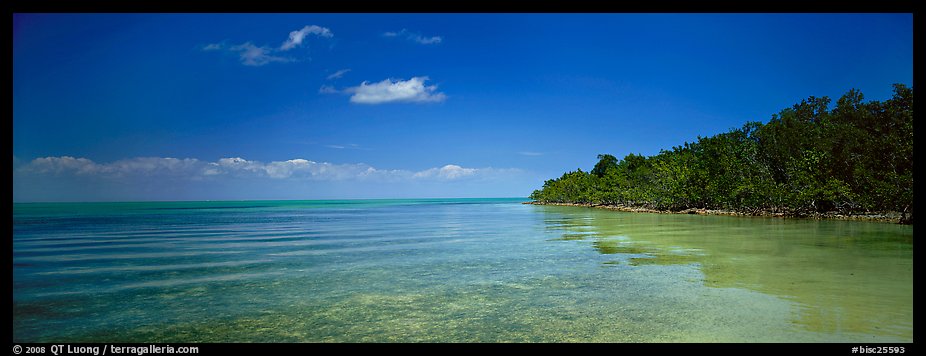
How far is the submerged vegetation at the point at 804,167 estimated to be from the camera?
29.8 meters

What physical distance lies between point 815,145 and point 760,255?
102ft

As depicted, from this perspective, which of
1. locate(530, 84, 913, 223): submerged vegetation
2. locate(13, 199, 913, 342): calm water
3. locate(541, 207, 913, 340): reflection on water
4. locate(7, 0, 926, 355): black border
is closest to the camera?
locate(7, 0, 926, 355): black border

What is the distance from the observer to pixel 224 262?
48.5ft

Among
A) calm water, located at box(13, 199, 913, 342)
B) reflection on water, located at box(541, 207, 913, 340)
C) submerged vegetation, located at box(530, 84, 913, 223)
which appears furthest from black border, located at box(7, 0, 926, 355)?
submerged vegetation, located at box(530, 84, 913, 223)

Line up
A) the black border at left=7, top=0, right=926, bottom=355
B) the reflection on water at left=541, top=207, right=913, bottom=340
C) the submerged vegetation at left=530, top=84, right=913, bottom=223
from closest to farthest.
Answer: the black border at left=7, top=0, right=926, bottom=355
the reflection on water at left=541, top=207, right=913, bottom=340
the submerged vegetation at left=530, top=84, right=913, bottom=223

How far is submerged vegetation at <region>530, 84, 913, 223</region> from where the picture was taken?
1173 inches

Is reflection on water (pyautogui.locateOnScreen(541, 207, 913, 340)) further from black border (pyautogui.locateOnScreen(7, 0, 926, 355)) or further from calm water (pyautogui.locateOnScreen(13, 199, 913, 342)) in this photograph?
black border (pyautogui.locateOnScreen(7, 0, 926, 355))

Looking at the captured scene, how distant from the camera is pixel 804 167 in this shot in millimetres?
39156
